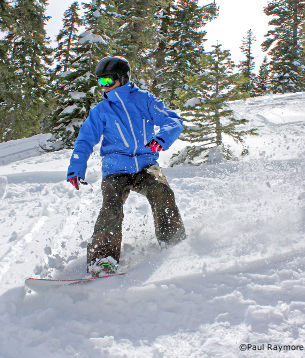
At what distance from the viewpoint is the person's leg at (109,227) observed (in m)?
2.55

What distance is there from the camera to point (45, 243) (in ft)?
10.6

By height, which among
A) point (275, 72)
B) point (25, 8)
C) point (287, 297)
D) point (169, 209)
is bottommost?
point (287, 297)

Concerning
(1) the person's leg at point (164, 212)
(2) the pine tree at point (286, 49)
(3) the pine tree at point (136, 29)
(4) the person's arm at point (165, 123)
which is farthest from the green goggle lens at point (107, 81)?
(2) the pine tree at point (286, 49)

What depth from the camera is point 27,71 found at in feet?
59.7

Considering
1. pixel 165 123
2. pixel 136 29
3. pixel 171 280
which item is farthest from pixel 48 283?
pixel 136 29

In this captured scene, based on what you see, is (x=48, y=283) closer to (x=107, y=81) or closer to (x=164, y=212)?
(x=164, y=212)

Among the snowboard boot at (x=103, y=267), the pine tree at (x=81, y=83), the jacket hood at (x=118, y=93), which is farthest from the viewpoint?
the pine tree at (x=81, y=83)

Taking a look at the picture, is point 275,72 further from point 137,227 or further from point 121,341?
point 121,341

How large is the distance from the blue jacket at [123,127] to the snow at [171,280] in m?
0.95

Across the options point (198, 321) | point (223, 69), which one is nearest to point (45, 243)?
point (198, 321)

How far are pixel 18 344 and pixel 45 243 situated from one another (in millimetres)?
1570

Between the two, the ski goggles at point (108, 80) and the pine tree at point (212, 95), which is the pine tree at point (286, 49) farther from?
the ski goggles at point (108, 80)

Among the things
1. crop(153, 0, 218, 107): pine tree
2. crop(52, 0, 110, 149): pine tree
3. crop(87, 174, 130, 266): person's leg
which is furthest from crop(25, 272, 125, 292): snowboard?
crop(153, 0, 218, 107): pine tree

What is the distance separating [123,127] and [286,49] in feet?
90.2
